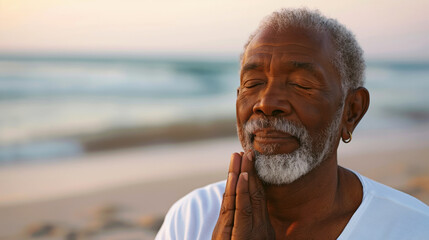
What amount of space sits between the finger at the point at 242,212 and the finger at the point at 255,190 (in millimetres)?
44

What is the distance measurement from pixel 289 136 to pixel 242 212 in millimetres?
403

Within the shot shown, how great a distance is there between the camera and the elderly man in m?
2.24

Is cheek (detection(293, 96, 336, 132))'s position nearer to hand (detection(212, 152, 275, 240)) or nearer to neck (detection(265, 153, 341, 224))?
neck (detection(265, 153, 341, 224))

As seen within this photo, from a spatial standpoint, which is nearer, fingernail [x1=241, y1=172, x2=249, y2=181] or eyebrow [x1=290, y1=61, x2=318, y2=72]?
fingernail [x1=241, y1=172, x2=249, y2=181]

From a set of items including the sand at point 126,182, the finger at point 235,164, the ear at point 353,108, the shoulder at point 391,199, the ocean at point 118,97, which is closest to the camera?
the finger at point 235,164

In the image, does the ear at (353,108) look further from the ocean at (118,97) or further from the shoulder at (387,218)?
the ocean at (118,97)

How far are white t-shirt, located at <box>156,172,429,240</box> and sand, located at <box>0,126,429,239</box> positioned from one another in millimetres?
3067

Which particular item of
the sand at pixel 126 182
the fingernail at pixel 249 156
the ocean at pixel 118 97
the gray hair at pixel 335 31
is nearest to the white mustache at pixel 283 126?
the fingernail at pixel 249 156

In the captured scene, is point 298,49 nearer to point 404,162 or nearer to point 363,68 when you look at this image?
point 363,68

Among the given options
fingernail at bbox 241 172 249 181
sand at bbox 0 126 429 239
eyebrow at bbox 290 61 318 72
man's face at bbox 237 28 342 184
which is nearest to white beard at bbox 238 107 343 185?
man's face at bbox 237 28 342 184

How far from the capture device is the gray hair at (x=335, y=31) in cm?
239

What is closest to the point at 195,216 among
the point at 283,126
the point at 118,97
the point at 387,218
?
the point at 283,126

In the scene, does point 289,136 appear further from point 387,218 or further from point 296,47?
point 387,218

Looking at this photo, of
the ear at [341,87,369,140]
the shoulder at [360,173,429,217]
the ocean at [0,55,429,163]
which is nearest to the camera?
the shoulder at [360,173,429,217]
